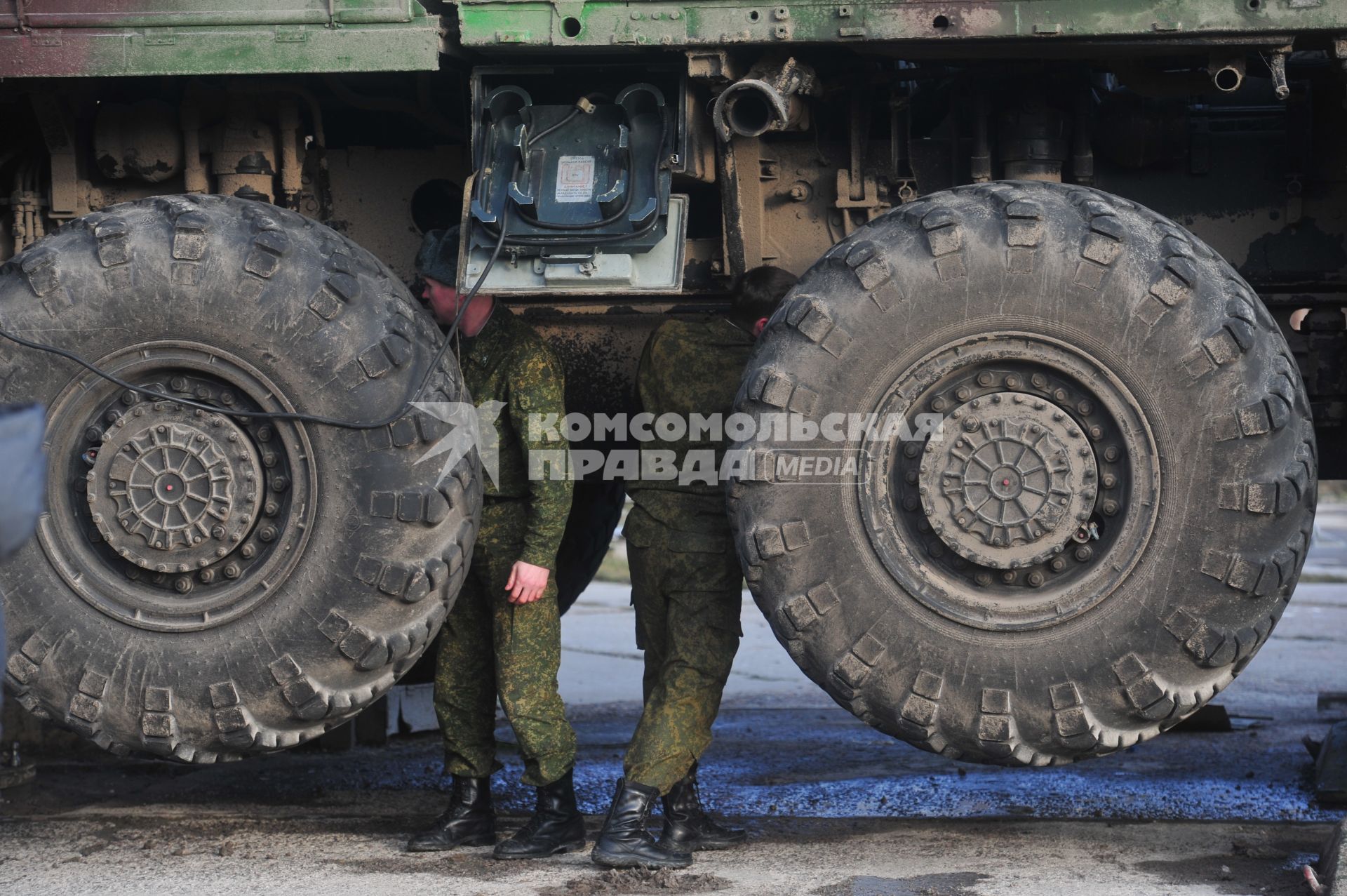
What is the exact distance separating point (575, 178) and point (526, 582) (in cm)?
119

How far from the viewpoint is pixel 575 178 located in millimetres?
4352

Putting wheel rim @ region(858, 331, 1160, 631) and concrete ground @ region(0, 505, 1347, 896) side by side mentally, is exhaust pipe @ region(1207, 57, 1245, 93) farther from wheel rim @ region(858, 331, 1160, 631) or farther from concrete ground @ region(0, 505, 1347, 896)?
concrete ground @ region(0, 505, 1347, 896)

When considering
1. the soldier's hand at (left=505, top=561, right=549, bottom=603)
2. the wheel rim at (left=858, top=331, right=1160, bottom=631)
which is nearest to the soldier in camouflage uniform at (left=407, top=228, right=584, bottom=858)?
the soldier's hand at (left=505, top=561, right=549, bottom=603)

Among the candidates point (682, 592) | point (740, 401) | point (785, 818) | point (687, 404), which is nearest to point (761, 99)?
point (740, 401)

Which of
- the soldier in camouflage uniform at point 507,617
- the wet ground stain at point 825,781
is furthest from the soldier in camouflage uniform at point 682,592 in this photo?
the wet ground stain at point 825,781

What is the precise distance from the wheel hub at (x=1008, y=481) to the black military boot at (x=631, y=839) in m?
1.21

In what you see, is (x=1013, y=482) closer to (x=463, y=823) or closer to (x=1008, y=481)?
(x=1008, y=481)

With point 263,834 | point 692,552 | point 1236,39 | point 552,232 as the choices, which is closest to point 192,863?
point 263,834

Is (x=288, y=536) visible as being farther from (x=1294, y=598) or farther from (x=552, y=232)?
(x=1294, y=598)

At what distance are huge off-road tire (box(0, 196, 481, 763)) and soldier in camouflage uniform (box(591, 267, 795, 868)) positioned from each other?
836 mm

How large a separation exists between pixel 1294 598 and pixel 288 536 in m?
9.37

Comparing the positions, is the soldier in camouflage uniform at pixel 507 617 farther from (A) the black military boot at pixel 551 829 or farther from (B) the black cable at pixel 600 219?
(B) the black cable at pixel 600 219

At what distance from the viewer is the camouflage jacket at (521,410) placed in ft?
15.1

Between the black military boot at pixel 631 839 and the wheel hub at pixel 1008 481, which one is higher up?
the wheel hub at pixel 1008 481
